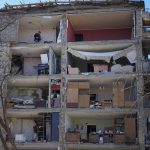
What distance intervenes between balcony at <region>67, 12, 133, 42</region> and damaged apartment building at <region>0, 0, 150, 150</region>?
8 cm

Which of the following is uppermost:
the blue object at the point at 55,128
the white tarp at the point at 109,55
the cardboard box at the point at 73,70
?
the white tarp at the point at 109,55

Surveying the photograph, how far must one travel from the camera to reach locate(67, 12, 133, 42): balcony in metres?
38.4

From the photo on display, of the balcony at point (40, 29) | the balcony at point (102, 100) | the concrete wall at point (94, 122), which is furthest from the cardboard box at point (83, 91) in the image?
the balcony at point (40, 29)

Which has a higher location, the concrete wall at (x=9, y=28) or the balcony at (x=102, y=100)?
the concrete wall at (x=9, y=28)

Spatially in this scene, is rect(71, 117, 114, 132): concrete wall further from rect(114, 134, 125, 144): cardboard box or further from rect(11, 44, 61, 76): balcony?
rect(11, 44, 61, 76): balcony

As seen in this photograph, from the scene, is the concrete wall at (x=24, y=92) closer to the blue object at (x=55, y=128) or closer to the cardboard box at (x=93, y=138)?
the blue object at (x=55, y=128)

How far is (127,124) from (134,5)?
975 cm

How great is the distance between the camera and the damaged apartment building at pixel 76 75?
3569 centimetres

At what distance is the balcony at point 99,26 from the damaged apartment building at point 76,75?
8 centimetres

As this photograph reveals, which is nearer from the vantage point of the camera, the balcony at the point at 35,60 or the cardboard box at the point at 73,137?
the cardboard box at the point at 73,137

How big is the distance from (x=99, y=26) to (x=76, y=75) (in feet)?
19.3

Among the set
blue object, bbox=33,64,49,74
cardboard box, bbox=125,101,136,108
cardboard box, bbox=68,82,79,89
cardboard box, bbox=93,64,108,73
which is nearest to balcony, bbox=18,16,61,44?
blue object, bbox=33,64,49,74

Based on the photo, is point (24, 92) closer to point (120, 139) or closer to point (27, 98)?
point (27, 98)

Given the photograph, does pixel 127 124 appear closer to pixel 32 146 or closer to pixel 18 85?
pixel 32 146
